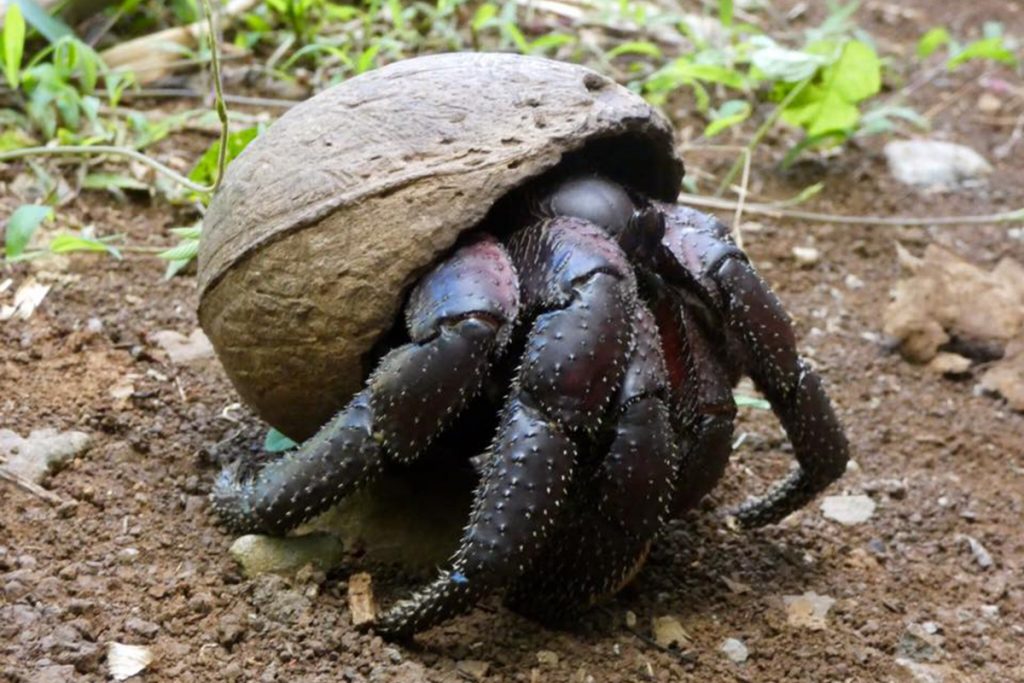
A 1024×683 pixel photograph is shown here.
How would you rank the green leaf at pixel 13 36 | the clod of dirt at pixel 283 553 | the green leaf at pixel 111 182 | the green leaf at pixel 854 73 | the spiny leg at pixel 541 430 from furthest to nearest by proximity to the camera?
1. the green leaf at pixel 854 73
2. the green leaf at pixel 111 182
3. the green leaf at pixel 13 36
4. the clod of dirt at pixel 283 553
5. the spiny leg at pixel 541 430

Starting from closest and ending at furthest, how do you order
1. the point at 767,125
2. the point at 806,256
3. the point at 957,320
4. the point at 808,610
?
the point at 808,610 → the point at 957,320 → the point at 806,256 → the point at 767,125

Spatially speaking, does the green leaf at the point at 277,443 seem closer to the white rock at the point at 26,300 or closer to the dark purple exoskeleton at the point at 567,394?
the dark purple exoskeleton at the point at 567,394

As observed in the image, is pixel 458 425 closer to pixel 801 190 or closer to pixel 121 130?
pixel 121 130

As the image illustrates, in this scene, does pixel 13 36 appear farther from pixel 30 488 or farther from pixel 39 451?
pixel 30 488

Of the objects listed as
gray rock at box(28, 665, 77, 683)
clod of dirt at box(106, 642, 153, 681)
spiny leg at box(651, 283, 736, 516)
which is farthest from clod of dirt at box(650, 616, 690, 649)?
gray rock at box(28, 665, 77, 683)

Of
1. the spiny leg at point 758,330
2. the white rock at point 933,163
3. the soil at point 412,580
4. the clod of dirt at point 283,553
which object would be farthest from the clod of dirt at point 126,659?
the white rock at point 933,163

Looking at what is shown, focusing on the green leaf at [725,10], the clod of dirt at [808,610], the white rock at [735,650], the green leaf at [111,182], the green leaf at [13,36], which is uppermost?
the green leaf at [13,36]

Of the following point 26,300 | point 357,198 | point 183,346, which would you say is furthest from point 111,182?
point 357,198
